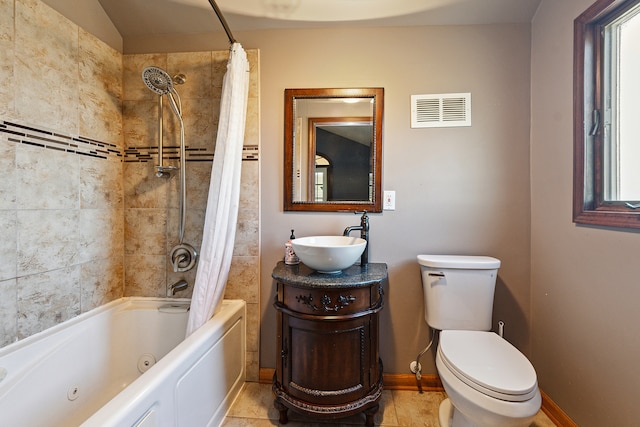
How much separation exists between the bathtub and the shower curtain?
4.8 inches

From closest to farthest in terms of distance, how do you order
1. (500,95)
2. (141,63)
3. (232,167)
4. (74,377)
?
1. (74,377)
2. (232,167)
3. (500,95)
4. (141,63)

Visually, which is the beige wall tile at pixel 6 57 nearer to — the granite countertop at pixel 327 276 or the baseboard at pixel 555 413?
the granite countertop at pixel 327 276

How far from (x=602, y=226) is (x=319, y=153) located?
143cm

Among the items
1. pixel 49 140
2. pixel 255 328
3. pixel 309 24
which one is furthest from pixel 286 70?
pixel 255 328

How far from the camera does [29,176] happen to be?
1.21 metres

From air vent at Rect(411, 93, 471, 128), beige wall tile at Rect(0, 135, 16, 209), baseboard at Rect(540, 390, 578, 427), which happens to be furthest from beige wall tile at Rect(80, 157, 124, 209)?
baseboard at Rect(540, 390, 578, 427)

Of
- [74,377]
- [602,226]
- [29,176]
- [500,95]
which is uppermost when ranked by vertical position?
[500,95]

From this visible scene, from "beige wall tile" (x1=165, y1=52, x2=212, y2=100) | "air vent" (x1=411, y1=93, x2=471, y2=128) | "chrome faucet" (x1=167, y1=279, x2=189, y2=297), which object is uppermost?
"beige wall tile" (x1=165, y1=52, x2=212, y2=100)

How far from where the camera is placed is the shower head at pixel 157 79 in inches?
53.2

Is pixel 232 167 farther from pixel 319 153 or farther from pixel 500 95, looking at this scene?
pixel 500 95

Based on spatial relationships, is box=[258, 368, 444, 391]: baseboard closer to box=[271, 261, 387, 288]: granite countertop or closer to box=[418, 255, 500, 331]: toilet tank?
box=[418, 255, 500, 331]: toilet tank

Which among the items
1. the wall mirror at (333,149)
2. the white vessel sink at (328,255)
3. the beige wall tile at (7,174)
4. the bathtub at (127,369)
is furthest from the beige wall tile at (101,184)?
the white vessel sink at (328,255)

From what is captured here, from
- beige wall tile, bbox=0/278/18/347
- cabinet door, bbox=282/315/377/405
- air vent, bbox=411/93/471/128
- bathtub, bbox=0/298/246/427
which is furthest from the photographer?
air vent, bbox=411/93/471/128

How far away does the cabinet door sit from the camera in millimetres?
1227
